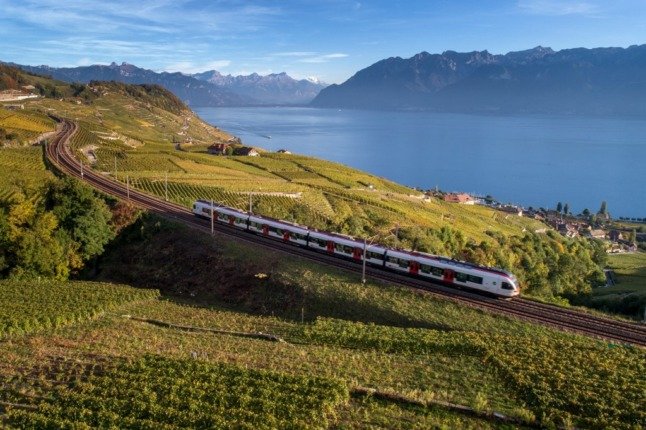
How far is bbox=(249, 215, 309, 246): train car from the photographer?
1642 inches

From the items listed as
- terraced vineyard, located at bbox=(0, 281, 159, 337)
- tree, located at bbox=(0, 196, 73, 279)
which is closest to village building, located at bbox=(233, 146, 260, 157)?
tree, located at bbox=(0, 196, 73, 279)

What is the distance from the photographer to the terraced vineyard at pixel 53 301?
86.5 feet

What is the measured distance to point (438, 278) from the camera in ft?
113

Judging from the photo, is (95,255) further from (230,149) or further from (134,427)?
(230,149)

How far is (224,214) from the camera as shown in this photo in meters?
47.6

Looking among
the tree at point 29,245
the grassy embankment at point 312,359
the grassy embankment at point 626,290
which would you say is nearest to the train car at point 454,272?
the grassy embankment at point 312,359

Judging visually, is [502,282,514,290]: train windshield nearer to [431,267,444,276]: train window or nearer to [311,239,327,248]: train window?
[431,267,444,276]: train window

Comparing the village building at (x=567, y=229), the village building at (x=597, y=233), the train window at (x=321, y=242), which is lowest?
the village building at (x=597, y=233)

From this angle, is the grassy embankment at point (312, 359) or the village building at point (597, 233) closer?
the grassy embankment at point (312, 359)

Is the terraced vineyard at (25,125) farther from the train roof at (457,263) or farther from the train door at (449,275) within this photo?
the train door at (449,275)

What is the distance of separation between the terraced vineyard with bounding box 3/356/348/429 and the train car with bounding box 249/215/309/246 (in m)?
21.8

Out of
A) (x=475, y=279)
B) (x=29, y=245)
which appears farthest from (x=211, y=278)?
(x=475, y=279)

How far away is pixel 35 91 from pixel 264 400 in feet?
631

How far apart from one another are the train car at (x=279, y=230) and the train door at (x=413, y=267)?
9.80 m
